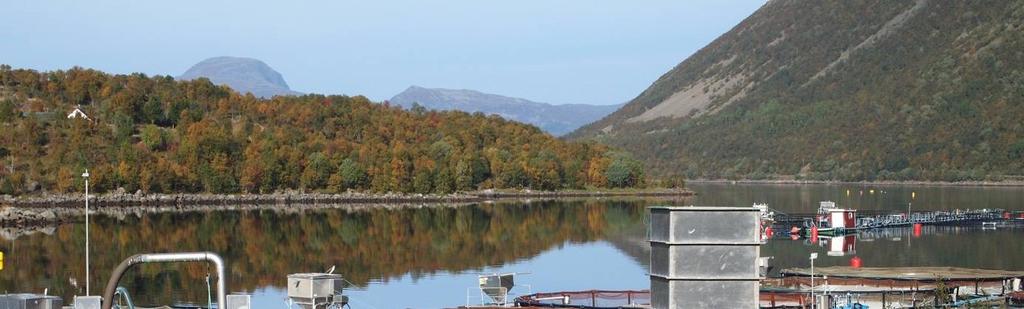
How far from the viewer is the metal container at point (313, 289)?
30156 mm

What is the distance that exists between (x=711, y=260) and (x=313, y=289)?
14149 millimetres

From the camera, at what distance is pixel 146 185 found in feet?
559

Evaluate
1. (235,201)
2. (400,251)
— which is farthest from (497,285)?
(235,201)

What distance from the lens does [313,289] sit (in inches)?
1188

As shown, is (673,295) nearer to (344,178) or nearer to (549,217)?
(549,217)

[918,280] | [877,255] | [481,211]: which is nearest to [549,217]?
[481,211]

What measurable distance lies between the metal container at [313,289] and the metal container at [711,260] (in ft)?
45.1

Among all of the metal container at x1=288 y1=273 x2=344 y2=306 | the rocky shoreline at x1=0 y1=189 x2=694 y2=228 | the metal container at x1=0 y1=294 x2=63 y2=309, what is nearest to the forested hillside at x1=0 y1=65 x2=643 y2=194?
the rocky shoreline at x1=0 y1=189 x2=694 y2=228

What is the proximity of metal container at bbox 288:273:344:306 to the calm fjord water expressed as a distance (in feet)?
29.6

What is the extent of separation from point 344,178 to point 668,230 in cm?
16844

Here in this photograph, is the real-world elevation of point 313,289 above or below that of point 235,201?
above

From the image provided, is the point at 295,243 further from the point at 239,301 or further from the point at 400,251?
the point at 239,301

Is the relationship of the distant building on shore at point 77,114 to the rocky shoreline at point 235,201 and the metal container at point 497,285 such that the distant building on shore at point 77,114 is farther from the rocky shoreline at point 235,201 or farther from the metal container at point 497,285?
the metal container at point 497,285

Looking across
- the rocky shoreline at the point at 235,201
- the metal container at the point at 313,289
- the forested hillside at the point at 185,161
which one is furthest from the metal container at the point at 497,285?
the forested hillside at the point at 185,161
